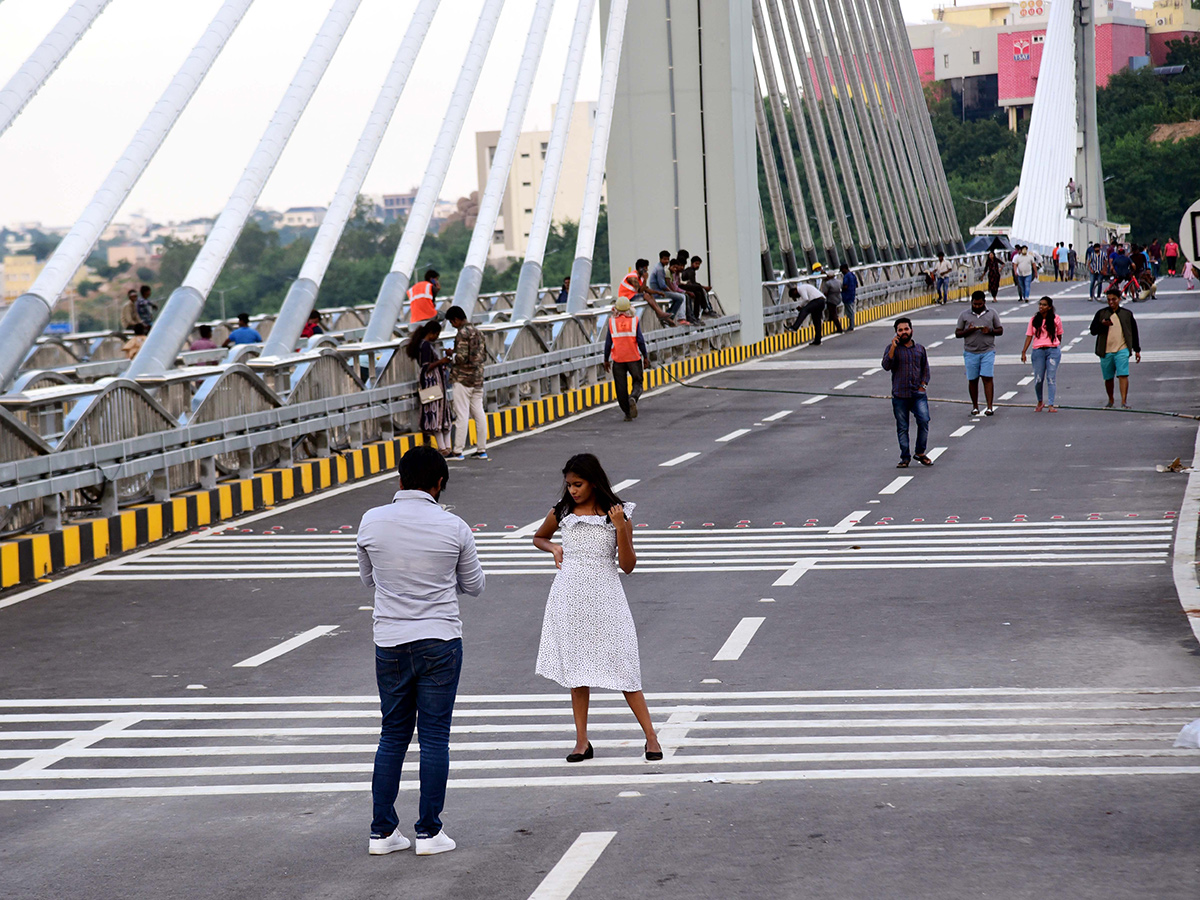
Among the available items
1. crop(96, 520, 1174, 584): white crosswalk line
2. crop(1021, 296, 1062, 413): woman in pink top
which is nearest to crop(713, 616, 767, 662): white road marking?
crop(96, 520, 1174, 584): white crosswalk line

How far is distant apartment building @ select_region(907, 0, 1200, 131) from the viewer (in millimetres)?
166125

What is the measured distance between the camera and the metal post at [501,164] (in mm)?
26047

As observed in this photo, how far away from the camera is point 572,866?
6414 millimetres

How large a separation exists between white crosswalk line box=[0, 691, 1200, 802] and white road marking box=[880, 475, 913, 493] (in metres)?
9.02

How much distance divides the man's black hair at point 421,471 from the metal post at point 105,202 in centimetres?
922

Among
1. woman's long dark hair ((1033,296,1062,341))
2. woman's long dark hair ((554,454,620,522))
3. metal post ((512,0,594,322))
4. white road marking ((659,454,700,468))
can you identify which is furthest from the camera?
metal post ((512,0,594,322))

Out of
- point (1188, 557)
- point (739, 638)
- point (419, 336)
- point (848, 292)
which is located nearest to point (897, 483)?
point (1188, 557)

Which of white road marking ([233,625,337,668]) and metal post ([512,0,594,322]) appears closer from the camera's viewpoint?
white road marking ([233,625,337,668])

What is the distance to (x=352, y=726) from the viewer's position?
8.86 m

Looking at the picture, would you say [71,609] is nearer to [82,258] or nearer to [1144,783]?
[82,258]

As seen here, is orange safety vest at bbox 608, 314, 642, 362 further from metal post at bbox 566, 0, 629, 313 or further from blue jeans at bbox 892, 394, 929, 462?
blue jeans at bbox 892, 394, 929, 462

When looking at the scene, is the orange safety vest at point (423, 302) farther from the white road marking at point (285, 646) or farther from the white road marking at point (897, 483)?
the white road marking at point (285, 646)

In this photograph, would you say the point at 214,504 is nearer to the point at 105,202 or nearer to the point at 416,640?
the point at 105,202

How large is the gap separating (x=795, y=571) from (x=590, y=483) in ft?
19.1
